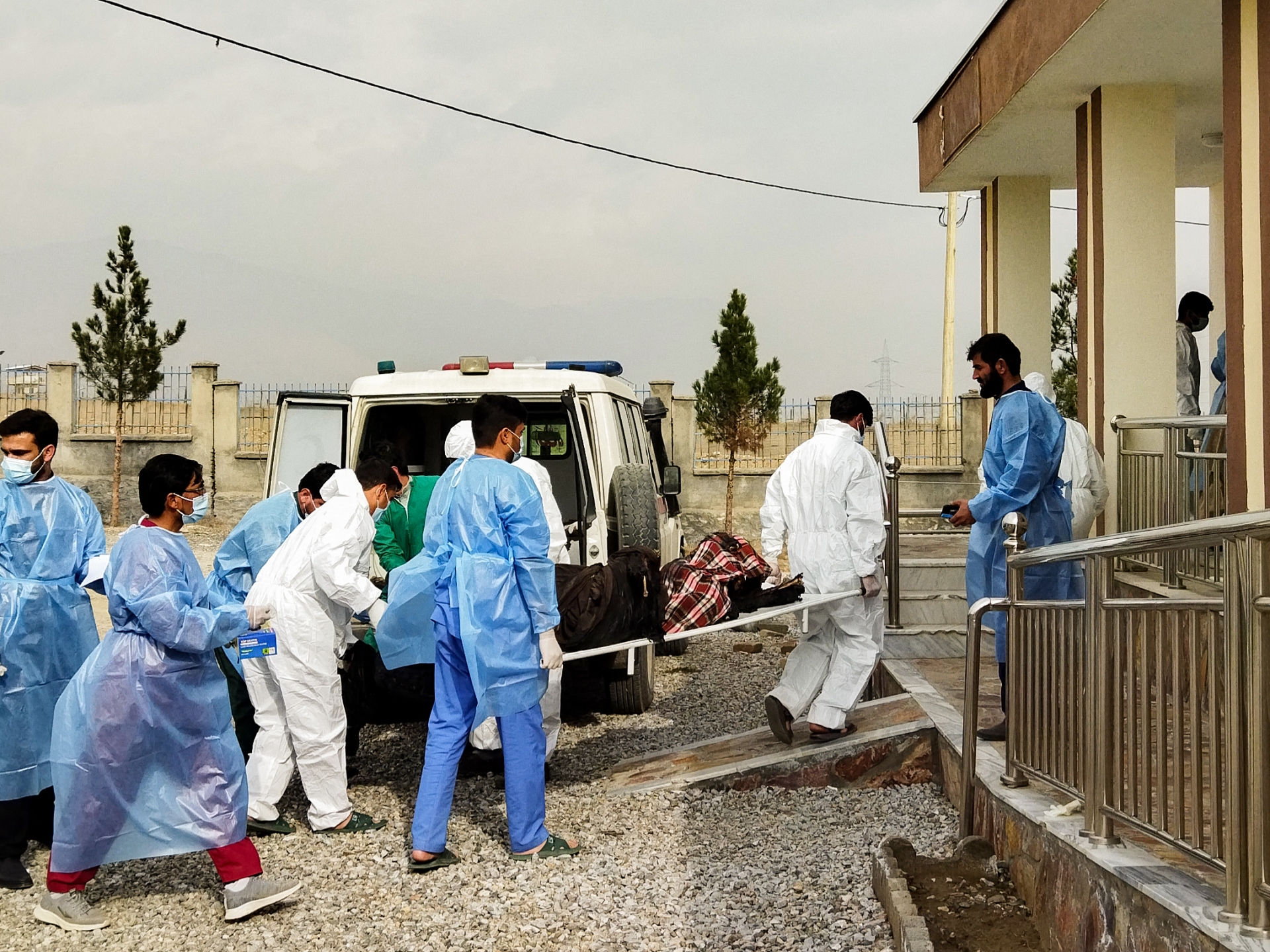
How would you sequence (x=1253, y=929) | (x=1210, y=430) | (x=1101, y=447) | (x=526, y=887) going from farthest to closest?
(x=1101, y=447) < (x=1210, y=430) < (x=526, y=887) < (x=1253, y=929)

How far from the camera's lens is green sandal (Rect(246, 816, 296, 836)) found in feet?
17.8

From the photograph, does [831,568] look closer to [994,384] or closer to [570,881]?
[994,384]

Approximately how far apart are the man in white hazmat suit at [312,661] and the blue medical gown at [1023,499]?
110 inches

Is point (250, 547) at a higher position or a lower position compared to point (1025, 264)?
lower

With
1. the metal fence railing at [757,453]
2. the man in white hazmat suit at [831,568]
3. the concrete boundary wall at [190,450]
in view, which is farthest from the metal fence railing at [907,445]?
the man in white hazmat suit at [831,568]

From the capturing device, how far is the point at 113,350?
22703 mm

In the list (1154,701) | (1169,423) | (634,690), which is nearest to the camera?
(1154,701)

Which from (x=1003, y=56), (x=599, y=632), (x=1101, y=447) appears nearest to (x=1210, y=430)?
(x=1101, y=447)

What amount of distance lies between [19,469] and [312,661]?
146 cm

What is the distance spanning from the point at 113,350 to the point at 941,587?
18641mm

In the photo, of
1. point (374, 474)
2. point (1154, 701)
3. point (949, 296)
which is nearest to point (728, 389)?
point (949, 296)

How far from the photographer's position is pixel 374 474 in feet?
18.1

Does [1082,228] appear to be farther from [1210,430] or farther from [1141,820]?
[1141,820]

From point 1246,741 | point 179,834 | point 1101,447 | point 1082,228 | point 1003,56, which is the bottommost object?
point 179,834
